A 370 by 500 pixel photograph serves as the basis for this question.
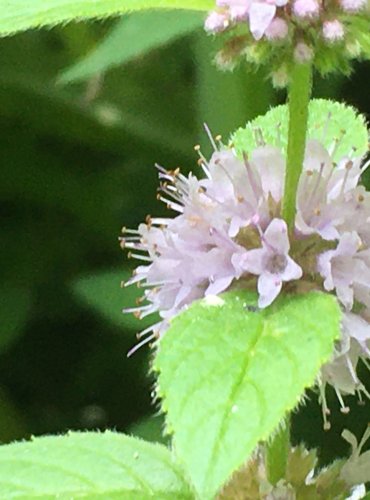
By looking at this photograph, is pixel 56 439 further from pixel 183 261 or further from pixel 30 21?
pixel 30 21

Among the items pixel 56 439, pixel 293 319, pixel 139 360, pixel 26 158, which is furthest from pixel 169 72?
pixel 293 319

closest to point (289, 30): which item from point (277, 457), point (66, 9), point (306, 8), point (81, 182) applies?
point (306, 8)

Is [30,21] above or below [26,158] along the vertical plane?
below

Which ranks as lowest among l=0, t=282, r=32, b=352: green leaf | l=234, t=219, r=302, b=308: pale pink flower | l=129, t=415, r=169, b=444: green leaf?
l=129, t=415, r=169, b=444: green leaf

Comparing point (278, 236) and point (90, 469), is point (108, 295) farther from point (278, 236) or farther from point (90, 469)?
point (278, 236)

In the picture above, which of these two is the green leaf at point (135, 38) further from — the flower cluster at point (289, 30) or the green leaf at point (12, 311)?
the flower cluster at point (289, 30)

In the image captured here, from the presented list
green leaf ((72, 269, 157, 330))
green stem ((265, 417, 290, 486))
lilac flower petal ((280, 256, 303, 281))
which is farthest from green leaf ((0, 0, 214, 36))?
green leaf ((72, 269, 157, 330))

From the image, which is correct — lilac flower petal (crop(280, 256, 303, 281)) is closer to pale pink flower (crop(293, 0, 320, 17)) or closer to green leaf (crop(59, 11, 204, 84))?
pale pink flower (crop(293, 0, 320, 17))

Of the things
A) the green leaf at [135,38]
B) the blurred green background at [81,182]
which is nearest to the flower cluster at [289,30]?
the green leaf at [135,38]
